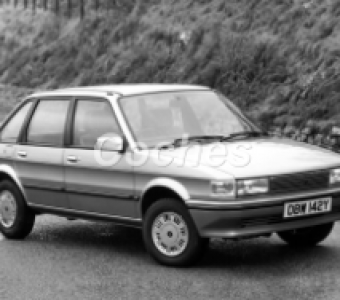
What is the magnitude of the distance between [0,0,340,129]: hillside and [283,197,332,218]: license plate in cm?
769

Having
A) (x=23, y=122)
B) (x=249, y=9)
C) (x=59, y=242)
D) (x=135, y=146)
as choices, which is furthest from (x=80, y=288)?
(x=249, y=9)

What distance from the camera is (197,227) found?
7621 millimetres

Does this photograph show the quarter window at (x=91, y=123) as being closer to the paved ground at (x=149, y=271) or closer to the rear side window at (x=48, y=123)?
the rear side window at (x=48, y=123)

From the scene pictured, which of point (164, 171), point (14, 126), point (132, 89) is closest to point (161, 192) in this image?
point (164, 171)

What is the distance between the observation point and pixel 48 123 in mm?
9531

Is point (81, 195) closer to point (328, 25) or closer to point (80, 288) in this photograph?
point (80, 288)

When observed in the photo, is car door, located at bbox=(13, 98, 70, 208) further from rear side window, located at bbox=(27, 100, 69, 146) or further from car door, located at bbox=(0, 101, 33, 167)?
car door, located at bbox=(0, 101, 33, 167)

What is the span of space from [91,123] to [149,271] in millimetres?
1838

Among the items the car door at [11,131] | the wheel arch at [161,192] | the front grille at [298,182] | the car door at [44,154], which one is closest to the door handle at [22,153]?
the car door at [44,154]

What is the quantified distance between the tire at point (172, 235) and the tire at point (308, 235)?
1.22 m

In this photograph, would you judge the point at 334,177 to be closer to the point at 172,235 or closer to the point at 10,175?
the point at 172,235

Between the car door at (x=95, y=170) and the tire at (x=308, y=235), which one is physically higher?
the car door at (x=95, y=170)

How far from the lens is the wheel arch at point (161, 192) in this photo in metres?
7.73

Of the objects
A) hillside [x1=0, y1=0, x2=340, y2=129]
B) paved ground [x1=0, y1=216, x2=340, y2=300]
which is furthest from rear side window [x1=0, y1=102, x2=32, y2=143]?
hillside [x1=0, y1=0, x2=340, y2=129]
